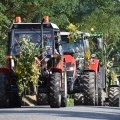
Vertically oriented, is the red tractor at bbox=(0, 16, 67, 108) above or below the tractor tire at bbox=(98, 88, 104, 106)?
above

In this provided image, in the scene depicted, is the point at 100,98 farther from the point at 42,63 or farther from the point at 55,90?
the point at 55,90

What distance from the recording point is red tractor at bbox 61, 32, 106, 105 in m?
28.5

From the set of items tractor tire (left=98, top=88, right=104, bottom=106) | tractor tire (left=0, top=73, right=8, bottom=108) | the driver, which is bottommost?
tractor tire (left=98, top=88, right=104, bottom=106)

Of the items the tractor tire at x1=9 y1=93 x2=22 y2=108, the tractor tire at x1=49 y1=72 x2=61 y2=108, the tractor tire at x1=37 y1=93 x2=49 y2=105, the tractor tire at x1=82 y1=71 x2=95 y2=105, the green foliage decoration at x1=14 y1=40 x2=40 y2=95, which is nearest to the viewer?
the tractor tire at x1=49 y1=72 x2=61 y2=108

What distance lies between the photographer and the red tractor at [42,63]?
1017 inches

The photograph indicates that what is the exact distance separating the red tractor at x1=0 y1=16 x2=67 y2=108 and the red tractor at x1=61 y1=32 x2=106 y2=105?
5.79 feet

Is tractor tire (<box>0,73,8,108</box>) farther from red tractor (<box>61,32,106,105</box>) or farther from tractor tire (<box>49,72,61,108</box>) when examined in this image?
red tractor (<box>61,32,106,105</box>)

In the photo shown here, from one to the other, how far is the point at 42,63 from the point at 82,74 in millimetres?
2834

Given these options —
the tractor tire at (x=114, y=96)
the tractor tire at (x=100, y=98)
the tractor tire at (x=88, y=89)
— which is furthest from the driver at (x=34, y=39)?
the tractor tire at (x=114, y=96)

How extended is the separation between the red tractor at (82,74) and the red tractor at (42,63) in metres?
1.77

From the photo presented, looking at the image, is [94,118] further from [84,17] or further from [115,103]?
[84,17]

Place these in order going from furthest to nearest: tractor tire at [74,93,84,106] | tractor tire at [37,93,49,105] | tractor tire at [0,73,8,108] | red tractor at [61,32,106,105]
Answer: tractor tire at [74,93,84,106], red tractor at [61,32,106,105], tractor tire at [37,93,49,105], tractor tire at [0,73,8,108]

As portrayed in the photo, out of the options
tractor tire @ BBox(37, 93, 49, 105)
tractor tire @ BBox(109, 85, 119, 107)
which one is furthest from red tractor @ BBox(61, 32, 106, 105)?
tractor tire @ BBox(37, 93, 49, 105)

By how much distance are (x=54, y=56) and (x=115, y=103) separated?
18.9ft
